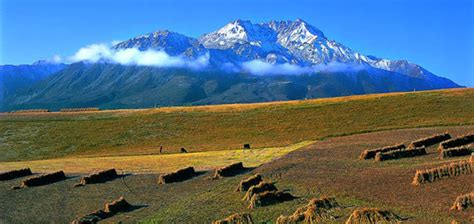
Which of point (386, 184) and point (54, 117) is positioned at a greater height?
point (54, 117)

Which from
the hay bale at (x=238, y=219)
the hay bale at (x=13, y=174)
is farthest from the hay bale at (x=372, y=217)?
the hay bale at (x=13, y=174)

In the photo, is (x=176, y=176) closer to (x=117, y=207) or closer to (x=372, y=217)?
(x=117, y=207)

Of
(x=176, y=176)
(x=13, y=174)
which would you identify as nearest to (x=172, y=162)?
(x=176, y=176)

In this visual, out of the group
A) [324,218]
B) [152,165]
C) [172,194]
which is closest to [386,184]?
[324,218]

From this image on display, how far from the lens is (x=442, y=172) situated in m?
34.3

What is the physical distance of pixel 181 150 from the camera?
80938mm

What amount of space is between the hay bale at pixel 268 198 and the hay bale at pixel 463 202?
11307 millimetres

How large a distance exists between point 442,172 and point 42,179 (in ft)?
126

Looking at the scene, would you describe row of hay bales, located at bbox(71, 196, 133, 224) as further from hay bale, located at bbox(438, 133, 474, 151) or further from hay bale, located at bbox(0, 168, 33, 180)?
hay bale, located at bbox(438, 133, 474, 151)

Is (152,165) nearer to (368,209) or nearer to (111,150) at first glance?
→ (111,150)

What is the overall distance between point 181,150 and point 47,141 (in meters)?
33.0

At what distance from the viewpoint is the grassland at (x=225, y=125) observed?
84375mm

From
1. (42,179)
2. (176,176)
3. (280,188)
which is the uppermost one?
(42,179)

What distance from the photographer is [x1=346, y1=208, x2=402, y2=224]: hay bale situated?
27.2 meters
